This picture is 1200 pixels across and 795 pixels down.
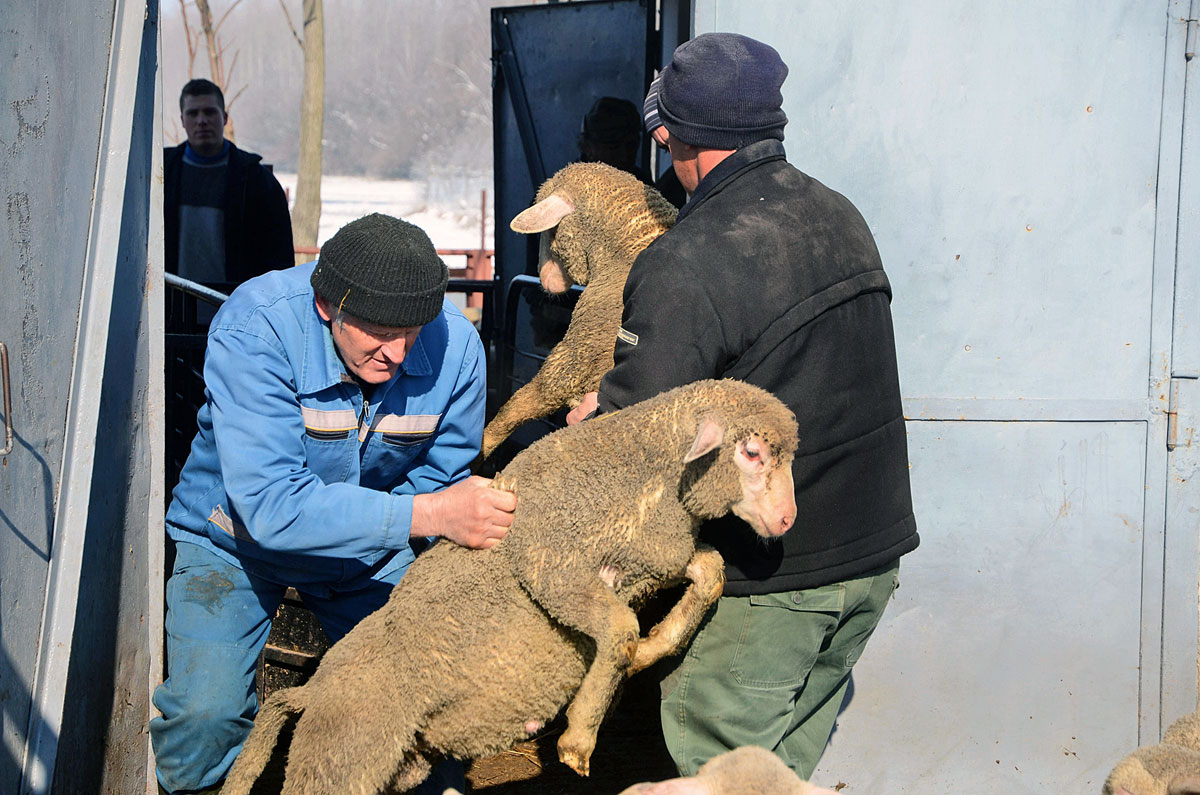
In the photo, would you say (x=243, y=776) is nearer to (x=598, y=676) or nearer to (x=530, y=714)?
(x=530, y=714)

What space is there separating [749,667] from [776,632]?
0.12 metres

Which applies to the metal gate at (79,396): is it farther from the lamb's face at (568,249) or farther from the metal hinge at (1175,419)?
the metal hinge at (1175,419)

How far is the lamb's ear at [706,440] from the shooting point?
243cm

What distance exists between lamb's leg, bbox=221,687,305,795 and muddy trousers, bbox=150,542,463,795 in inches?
11.8

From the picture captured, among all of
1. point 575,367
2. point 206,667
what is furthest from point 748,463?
point 206,667

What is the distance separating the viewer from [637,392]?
108 inches

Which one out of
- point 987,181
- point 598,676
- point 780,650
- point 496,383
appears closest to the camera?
point 598,676

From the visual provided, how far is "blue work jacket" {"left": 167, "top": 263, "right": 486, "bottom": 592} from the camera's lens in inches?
110

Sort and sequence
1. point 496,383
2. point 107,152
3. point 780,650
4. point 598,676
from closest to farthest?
point 598,676 < point 780,650 < point 107,152 < point 496,383

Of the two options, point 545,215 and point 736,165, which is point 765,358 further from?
point 545,215

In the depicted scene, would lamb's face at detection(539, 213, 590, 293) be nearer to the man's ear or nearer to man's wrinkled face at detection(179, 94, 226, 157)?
the man's ear

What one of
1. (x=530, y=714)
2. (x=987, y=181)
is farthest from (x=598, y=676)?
(x=987, y=181)

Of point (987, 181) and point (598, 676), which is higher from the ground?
point (987, 181)

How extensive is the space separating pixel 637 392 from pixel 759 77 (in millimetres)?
905
